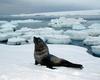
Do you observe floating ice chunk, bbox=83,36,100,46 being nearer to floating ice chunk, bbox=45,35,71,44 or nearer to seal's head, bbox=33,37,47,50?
floating ice chunk, bbox=45,35,71,44

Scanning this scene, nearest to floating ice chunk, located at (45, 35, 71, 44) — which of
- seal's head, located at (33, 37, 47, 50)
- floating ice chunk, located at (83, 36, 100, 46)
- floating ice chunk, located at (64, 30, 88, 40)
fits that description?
floating ice chunk, located at (83, 36, 100, 46)

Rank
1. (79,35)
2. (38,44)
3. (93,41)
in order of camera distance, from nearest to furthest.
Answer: (38,44), (93,41), (79,35)

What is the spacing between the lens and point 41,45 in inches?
174

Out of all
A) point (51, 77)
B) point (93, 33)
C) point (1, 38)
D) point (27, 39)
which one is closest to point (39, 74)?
point (51, 77)

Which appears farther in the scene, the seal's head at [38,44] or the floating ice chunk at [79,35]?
the floating ice chunk at [79,35]

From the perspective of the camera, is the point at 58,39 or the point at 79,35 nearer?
the point at 58,39

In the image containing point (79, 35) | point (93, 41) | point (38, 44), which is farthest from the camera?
point (79, 35)

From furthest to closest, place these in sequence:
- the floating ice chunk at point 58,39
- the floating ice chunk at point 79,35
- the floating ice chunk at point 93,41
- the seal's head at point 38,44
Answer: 1. the floating ice chunk at point 79,35
2. the floating ice chunk at point 58,39
3. the floating ice chunk at point 93,41
4. the seal's head at point 38,44

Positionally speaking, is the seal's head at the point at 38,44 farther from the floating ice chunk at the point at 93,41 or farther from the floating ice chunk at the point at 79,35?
the floating ice chunk at the point at 79,35

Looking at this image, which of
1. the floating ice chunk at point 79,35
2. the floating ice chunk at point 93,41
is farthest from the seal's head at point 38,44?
the floating ice chunk at point 79,35

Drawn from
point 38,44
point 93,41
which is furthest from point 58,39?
point 38,44

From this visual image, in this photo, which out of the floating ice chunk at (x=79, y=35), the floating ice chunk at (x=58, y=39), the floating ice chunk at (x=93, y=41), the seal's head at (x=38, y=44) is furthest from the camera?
the floating ice chunk at (x=79, y=35)

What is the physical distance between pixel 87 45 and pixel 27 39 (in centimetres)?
414

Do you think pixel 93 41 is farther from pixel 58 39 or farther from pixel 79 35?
pixel 79 35
